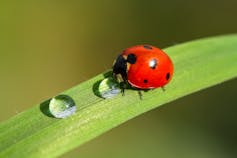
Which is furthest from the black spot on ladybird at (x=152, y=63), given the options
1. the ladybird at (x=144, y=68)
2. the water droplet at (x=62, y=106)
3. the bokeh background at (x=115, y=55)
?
the bokeh background at (x=115, y=55)

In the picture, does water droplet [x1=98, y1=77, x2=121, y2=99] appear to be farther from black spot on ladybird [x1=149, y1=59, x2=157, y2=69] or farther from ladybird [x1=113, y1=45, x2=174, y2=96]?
black spot on ladybird [x1=149, y1=59, x2=157, y2=69]

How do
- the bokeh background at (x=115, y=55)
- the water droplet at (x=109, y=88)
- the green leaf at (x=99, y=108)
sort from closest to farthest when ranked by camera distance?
the green leaf at (x=99, y=108)
the water droplet at (x=109, y=88)
the bokeh background at (x=115, y=55)

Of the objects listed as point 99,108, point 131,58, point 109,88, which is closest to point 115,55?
point 131,58

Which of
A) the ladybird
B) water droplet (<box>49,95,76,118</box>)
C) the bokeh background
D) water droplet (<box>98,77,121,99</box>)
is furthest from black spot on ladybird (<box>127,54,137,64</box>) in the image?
the bokeh background

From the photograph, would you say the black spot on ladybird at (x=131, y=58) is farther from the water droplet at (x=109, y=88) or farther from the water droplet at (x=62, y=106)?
the water droplet at (x=62, y=106)

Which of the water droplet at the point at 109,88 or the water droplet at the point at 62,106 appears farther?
the water droplet at the point at 109,88

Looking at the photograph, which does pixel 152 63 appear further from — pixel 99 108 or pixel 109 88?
pixel 99 108
